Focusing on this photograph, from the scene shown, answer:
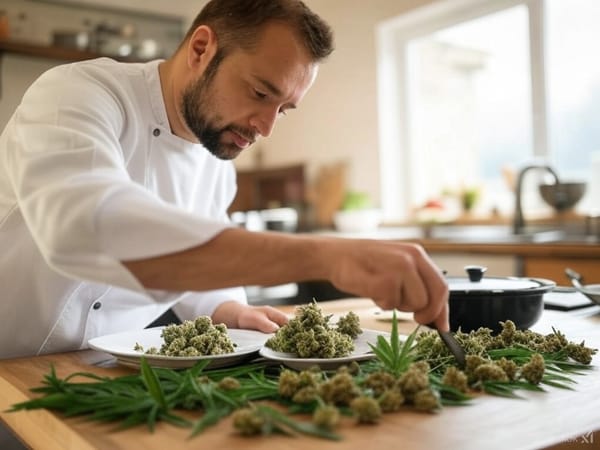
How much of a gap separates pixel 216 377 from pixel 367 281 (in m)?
0.26

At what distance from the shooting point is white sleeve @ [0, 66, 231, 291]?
0.80 m

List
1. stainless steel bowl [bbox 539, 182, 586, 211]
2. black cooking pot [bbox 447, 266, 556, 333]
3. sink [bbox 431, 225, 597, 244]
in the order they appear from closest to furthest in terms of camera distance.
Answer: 1. black cooking pot [bbox 447, 266, 556, 333]
2. sink [bbox 431, 225, 597, 244]
3. stainless steel bowl [bbox 539, 182, 586, 211]

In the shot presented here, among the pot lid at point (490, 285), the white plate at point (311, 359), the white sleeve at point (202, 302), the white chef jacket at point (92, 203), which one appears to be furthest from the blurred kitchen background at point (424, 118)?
the white plate at point (311, 359)

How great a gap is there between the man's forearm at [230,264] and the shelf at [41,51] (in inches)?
177

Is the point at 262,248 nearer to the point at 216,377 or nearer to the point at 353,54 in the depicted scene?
the point at 216,377

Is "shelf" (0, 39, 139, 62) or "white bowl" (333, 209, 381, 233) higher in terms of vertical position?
"shelf" (0, 39, 139, 62)

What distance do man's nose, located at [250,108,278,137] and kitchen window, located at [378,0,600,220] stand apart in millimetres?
2517

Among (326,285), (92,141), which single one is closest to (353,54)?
(326,285)

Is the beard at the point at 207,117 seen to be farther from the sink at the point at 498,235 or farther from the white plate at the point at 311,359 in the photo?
the sink at the point at 498,235

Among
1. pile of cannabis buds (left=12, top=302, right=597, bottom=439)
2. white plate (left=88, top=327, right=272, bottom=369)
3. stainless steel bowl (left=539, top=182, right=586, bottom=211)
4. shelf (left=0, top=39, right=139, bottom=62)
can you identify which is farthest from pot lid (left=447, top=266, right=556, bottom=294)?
shelf (left=0, top=39, right=139, bottom=62)

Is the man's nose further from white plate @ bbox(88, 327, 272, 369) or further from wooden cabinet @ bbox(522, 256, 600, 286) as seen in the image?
wooden cabinet @ bbox(522, 256, 600, 286)

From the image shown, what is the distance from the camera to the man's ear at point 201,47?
1.39 m

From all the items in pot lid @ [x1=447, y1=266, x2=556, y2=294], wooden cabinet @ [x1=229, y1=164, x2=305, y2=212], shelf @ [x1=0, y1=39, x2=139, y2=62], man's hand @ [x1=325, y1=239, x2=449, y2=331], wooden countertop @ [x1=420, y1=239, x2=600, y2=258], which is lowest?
Result: wooden countertop @ [x1=420, y1=239, x2=600, y2=258]

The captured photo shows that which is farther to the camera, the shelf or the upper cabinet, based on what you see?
the upper cabinet
